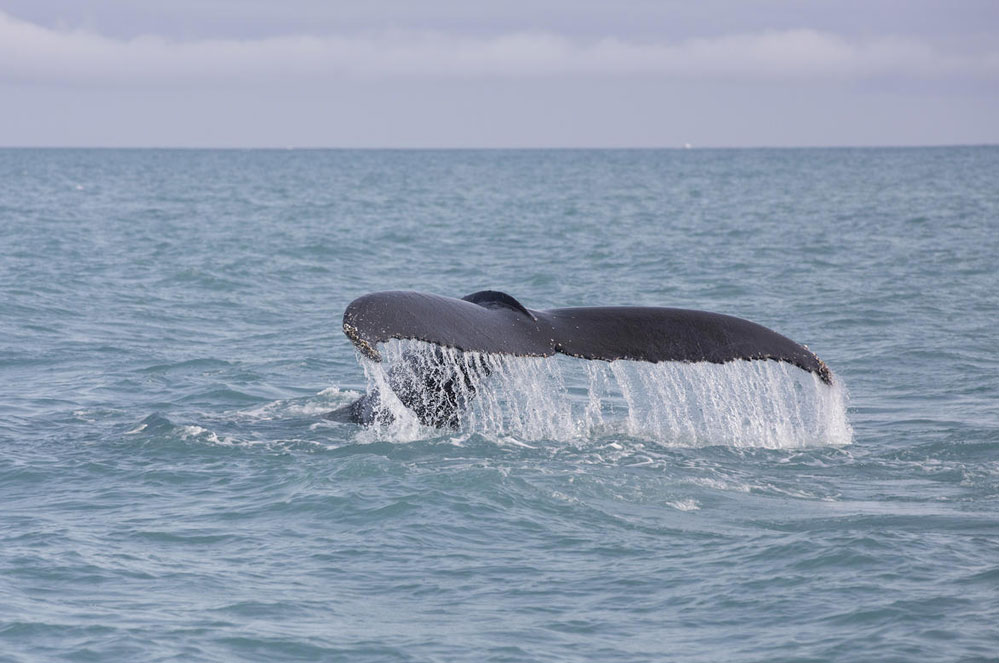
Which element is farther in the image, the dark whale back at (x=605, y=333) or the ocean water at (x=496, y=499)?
the dark whale back at (x=605, y=333)

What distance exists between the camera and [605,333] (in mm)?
7828

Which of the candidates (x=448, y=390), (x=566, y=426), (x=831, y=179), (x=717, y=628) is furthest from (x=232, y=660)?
(x=831, y=179)

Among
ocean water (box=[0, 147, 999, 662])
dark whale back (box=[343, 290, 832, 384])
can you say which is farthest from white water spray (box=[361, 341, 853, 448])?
dark whale back (box=[343, 290, 832, 384])

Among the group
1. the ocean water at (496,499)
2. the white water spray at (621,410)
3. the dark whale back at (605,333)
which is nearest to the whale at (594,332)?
the dark whale back at (605,333)

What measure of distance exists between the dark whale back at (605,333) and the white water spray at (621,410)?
2.30ft

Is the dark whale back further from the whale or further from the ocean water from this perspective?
the ocean water

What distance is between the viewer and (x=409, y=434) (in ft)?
33.4

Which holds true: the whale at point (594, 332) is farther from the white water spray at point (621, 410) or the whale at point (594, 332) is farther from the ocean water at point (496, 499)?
the ocean water at point (496, 499)

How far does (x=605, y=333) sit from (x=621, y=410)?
4.75 metres

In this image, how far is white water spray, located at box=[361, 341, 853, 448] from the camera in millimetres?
9289

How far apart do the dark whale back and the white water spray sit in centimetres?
70

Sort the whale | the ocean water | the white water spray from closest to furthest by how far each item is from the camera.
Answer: the ocean water → the whale → the white water spray

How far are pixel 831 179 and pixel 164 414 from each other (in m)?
69.8

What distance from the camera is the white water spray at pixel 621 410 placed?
9.29 meters
